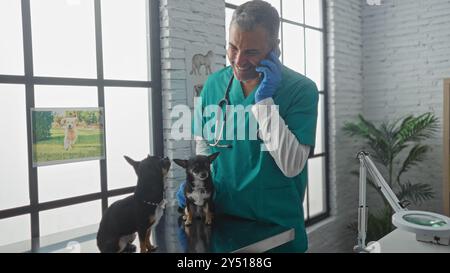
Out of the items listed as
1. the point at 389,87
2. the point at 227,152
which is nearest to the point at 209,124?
the point at 227,152

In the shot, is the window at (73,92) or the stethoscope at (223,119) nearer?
the stethoscope at (223,119)

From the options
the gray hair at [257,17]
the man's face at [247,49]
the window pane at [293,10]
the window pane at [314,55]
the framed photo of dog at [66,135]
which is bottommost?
the framed photo of dog at [66,135]

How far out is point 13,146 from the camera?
5.87ft

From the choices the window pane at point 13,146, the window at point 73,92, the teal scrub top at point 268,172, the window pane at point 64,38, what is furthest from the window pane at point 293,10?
the window pane at point 13,146

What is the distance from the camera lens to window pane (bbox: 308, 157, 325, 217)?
12.8ft

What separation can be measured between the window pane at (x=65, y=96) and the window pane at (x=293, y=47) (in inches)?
77.0

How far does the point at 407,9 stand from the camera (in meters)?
4.02

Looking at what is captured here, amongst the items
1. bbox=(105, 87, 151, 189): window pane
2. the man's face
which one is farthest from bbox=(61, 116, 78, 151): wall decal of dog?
the man's face

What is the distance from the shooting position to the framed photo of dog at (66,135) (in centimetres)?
181

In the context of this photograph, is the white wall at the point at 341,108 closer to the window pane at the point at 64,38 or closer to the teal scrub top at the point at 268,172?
the teal scrub top at the point at 268,172

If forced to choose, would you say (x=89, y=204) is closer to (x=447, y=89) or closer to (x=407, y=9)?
(x=447, y=89)

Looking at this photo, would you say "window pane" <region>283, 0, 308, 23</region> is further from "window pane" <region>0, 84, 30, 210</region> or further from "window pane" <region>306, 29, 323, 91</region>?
"window pane" <region>0, 84, 30, 210</region>

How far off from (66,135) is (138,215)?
0.91 m

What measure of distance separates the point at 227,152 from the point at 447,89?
9.07 ft
